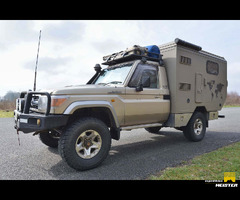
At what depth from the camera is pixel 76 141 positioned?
3.32 metres

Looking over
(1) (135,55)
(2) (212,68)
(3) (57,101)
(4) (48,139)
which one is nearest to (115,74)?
(1) (135,55)

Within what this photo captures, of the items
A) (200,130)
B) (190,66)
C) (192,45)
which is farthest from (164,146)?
(192,45)

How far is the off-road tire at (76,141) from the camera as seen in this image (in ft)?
10.5

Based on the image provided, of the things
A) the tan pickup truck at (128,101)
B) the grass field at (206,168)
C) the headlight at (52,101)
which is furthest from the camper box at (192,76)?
the headlight at (52,101)

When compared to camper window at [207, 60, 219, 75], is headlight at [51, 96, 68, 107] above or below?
below

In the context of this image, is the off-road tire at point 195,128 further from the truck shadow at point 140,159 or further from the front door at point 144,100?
the front door at point 144,100

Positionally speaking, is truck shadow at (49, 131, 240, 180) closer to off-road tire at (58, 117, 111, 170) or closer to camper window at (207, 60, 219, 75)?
off-road tire at (58, 117, 111, 170)

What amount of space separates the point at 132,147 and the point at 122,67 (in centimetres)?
226

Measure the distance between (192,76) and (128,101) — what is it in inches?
101

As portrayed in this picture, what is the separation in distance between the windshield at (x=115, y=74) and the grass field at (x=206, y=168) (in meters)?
2.28

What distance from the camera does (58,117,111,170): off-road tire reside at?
3.21 m

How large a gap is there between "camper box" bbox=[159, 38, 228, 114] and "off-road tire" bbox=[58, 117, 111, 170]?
240 centimetres

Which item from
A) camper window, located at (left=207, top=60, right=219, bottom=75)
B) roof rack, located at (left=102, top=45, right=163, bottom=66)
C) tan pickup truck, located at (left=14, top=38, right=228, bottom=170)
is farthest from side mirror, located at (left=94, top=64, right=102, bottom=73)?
camper window, located at (left=207, top=60, right=219, bottom=75)

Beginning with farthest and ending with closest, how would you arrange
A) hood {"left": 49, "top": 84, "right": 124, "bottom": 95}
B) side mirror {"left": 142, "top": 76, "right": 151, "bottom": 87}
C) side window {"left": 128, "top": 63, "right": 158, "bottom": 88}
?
side mirror {"left": 142, "top": 76, "right": 151, "bottom": 87}
side window {"left": 128, "top": 63, "right": 158, "bottom": 88}
hood {"left": 49, "top": 84, "right": 124, "bottom": 95}
